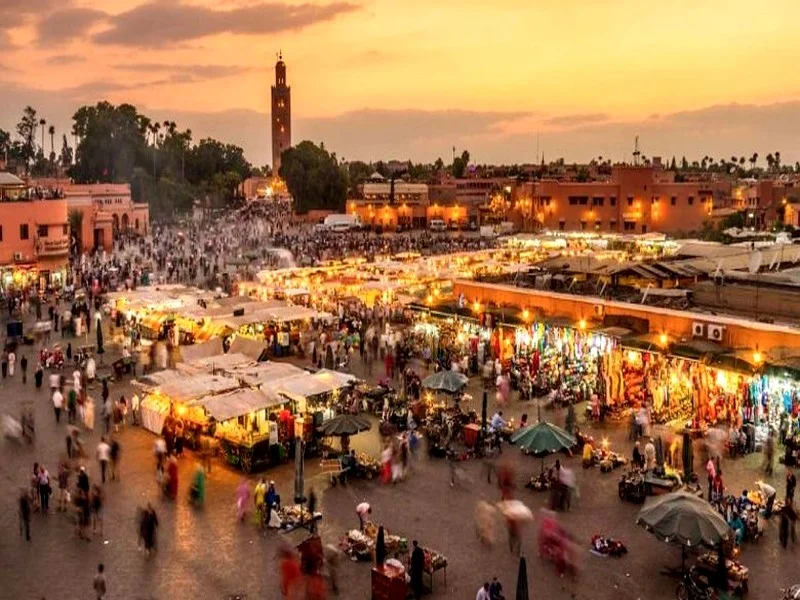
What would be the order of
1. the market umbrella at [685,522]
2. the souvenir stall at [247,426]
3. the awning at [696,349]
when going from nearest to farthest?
the market umbrella at [685,522], the souvenir stall at [247,426], the awning at [696,349]

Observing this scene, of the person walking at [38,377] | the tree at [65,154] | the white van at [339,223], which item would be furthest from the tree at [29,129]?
the person walking at [38,377]

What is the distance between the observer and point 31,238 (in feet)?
132

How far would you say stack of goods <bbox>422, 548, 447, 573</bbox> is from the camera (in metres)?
10.6

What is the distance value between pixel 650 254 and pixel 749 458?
2333 cm

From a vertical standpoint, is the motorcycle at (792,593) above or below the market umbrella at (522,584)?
below

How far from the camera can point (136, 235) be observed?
2721 inches

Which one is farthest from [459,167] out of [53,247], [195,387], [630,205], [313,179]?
[195,387]

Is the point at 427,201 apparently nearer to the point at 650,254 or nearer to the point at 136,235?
the point at 136,235

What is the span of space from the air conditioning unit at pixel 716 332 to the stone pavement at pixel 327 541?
3.19m

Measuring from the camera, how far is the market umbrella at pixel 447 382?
18000 mm

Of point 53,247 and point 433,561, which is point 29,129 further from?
point 433,561

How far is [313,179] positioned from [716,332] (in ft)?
250

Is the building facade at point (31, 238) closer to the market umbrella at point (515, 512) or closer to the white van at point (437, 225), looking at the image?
the market umbrella at point (515, 512)

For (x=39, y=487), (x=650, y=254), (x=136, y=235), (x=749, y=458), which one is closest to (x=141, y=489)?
(x=39, y=487)
